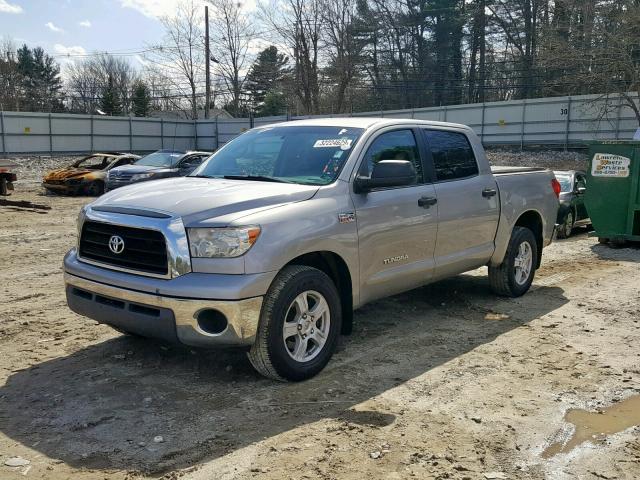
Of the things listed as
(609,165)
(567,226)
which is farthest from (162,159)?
(609,165)

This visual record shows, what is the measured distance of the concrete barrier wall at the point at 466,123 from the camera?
2647 centimetres

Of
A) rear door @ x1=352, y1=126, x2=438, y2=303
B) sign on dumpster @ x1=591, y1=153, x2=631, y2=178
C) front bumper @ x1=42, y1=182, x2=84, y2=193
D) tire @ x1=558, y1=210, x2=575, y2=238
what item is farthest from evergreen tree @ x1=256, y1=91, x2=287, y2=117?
rear door @ x1=352, y1=126, x2=438, y2=303

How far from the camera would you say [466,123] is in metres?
30.3

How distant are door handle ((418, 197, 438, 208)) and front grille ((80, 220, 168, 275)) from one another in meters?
2.39

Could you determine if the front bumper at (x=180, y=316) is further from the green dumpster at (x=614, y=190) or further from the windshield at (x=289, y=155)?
the green dumpster at (x=614, y=190)

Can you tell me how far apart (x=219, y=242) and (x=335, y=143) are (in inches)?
61.9

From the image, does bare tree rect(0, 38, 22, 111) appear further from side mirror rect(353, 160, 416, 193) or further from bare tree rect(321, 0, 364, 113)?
side mirror rect(353, 160, 416, 193)

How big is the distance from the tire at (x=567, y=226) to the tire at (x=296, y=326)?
9137 mm

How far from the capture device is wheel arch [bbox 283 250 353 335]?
473cm

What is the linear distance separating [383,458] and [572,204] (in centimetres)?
1060

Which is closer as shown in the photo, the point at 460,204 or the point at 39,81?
the point at 460,204

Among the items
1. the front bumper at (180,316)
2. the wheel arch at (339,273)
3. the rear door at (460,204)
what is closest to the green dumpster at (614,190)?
the rear door at (460,204)

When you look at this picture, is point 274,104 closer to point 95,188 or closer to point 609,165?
point 95,188

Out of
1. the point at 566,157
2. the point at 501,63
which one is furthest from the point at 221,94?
the point at 566,157
